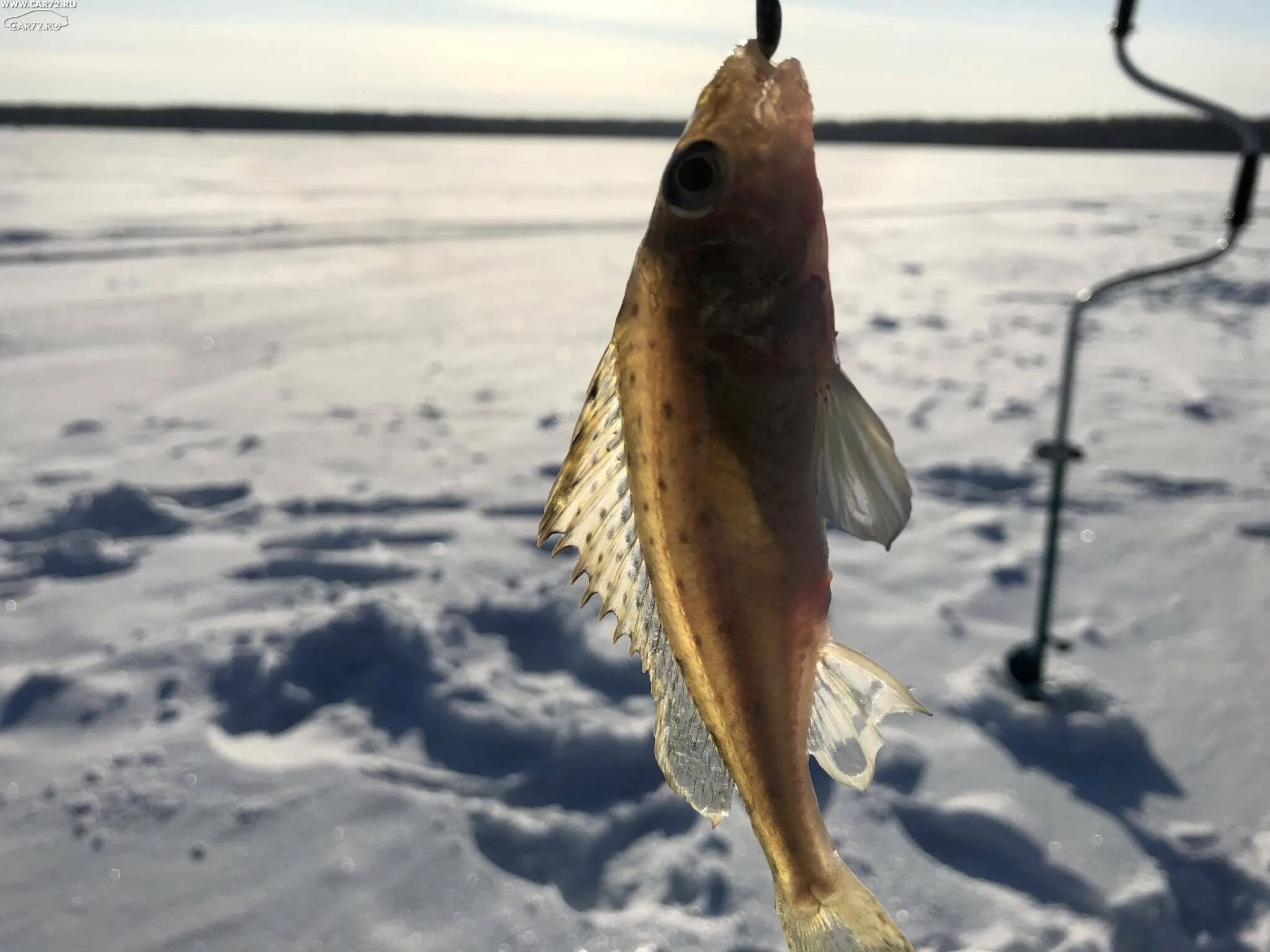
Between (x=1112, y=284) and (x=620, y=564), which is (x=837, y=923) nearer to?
(x=620, y=564)

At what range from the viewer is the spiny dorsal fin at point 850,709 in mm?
1110

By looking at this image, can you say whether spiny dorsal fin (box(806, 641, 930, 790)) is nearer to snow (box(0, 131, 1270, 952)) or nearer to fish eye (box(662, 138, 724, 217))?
fish eye (box(662, 138, 724, 217))

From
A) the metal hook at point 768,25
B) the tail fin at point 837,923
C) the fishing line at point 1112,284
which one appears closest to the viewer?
the metal hook at point 768,25

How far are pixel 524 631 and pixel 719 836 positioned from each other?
4.24ft

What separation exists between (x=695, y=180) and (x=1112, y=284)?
2216mm

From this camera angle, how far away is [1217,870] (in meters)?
2.49

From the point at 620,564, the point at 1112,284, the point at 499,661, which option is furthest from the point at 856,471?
the point at 499,661

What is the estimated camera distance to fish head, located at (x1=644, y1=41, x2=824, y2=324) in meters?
0.93

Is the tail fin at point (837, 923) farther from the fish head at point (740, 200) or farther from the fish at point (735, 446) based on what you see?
the fish head at point (740, 200)

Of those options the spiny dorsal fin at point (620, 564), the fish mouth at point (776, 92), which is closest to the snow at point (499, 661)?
the spiny dorsal fin at point (620, 564)

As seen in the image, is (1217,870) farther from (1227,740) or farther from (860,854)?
A: (860,854)

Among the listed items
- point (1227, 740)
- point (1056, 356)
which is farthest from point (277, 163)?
point (1227, 740)

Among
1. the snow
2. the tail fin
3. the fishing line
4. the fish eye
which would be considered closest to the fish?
the fish eye

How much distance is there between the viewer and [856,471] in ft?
3.22
